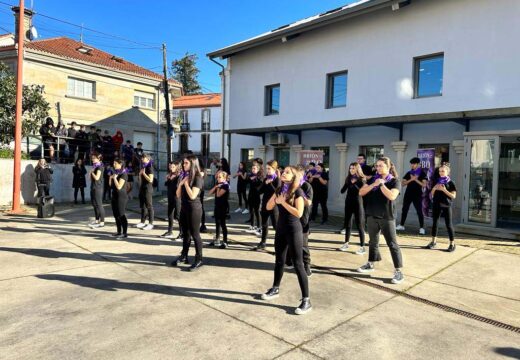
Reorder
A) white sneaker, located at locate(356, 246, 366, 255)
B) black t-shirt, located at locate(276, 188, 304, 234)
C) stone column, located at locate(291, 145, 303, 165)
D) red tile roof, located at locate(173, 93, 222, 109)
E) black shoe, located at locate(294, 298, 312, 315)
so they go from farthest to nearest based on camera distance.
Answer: red tile roof, located at locate(173, 93, 222, 109)
stone column, located at locate(291, 145, 303, 165)
white sneaker, located at locate(356, 246, 366, 255)
black t-shirt, located at locate(276, 188, 304, 234)
black shoe, located at locate(294, 298, 312, 315)

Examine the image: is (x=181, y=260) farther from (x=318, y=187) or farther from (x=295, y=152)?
(x=295, y=152)

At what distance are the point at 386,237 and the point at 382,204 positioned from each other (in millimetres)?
498

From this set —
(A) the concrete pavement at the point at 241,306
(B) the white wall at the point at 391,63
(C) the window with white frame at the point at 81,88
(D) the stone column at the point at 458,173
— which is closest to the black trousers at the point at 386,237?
(A) the concrete pavement at the point at 241,306

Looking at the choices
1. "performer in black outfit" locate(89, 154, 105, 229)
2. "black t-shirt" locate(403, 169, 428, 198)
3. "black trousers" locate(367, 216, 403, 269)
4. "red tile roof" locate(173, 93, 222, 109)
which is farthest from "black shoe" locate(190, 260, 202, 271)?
"red tile roof" locate(173, 93, 222, 109)

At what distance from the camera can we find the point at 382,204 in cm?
563

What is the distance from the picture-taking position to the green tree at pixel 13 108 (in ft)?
43.0

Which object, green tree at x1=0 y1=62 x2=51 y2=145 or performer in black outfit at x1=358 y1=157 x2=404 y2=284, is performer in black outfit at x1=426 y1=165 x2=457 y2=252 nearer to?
performer in black outfit at x1=358 y1=157 x2=404 y2=284

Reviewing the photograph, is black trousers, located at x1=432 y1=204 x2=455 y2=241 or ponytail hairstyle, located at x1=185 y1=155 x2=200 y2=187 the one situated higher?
ponytail hairstyle, located at x1=185 y1=155 x2=200 y2=187

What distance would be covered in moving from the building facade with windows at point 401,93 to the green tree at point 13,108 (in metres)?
7.52

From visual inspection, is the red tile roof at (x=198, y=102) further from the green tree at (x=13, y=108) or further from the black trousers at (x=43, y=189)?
the black trousers at (x=43, y=189)

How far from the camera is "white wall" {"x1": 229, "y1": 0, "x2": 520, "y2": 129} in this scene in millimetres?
10180

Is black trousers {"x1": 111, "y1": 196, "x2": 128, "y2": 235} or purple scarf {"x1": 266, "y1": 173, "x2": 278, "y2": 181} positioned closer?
purple scarf {"x1": 266, "y1": 173, "x2": 278, "y2": 181}

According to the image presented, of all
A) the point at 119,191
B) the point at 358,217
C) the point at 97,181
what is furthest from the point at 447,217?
the point at 97,181

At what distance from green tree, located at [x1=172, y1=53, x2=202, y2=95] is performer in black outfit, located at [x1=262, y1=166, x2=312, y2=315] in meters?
65.4
